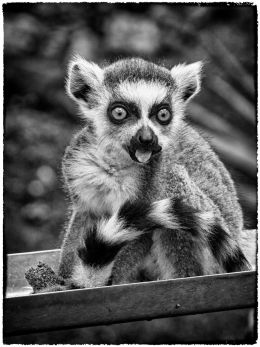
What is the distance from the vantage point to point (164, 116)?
263cm

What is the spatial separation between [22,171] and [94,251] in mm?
3013

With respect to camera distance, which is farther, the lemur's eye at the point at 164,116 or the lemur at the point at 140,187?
the lemur's eye at the point at 164,116

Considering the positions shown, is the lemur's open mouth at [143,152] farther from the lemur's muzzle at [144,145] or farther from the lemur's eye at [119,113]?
the lemur's eye at [119,113]

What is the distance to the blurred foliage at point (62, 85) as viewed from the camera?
4.70 m

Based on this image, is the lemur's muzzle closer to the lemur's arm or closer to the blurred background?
the lemur's arm

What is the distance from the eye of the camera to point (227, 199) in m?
2.78

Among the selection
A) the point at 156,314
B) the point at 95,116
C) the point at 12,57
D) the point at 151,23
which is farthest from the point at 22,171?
the point at 156,314

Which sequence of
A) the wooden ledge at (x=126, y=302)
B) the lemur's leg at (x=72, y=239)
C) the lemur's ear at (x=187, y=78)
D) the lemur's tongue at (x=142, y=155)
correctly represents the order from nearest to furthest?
the wooden ledge at (x=126, y=302)
the lemur's tongue at (x=142, y=155)
the lemur's leg at (x=72, y=239)
the lemur's ear at (x=187, y=78)

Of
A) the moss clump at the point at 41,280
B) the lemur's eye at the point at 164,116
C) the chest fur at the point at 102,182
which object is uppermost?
the lemur's eye at the point at 164,116

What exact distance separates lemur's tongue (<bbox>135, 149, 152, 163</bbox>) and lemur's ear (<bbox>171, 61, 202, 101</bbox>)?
544 millimetres

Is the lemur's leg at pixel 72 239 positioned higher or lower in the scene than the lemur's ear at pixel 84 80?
lower

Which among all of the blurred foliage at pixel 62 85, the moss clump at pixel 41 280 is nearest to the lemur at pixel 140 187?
the moss clump at pixel 41 280

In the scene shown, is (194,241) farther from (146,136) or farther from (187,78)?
(187,78)

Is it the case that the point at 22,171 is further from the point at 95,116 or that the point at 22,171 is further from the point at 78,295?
the point at 78,295
